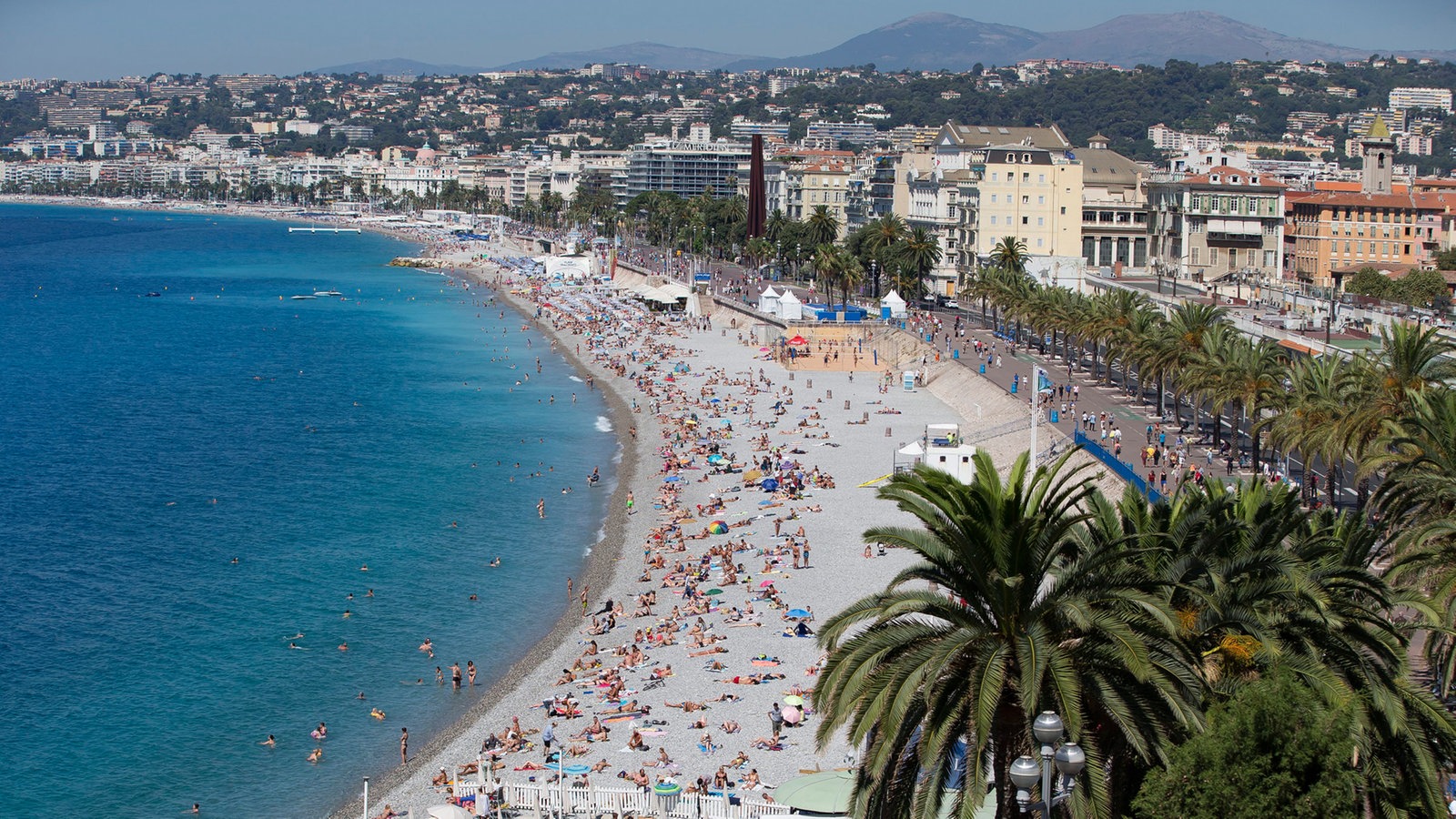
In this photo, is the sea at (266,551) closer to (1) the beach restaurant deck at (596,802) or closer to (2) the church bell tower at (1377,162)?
(1) the beach restaurant deck at (596,802)

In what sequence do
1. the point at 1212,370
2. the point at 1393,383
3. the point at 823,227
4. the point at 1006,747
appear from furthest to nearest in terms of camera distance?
the point at 823,227, the point at 1212,370, the point at 1393,383, the point at 1006,747

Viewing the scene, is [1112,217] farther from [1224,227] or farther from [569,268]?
[569,268]

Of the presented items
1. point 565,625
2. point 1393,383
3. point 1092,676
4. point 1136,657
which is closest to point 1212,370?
point 1393,383

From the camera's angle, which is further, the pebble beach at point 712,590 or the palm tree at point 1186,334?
the palm tree at point 1186,334

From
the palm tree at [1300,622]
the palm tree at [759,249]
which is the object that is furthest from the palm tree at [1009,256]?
the palm tree at [1300,622]

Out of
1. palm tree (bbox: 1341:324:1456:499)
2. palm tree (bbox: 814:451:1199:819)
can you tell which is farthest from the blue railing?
palm tree (bbox: 814:451:1199:819)

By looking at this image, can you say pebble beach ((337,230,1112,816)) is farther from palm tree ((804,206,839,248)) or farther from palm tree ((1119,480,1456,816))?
palm tree ((804,206,839,248))

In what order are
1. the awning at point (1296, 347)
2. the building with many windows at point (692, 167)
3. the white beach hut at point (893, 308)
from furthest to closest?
the building with many windows at point (692, 167) → the white beach hut at point (893, 308) → the awning at point (1296, 347)
